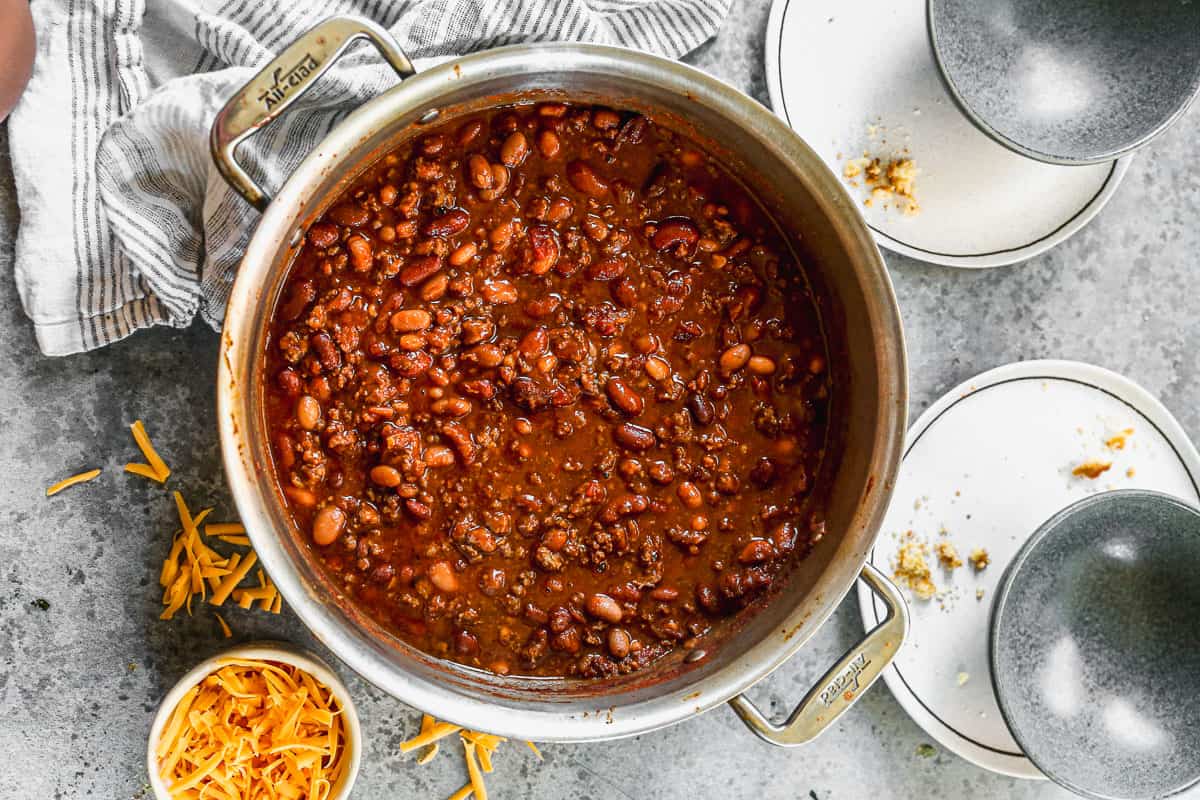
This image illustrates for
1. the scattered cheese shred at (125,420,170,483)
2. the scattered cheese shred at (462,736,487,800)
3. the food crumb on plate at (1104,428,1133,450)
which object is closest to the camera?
the scattered cheese shred at (125,420,170,483)

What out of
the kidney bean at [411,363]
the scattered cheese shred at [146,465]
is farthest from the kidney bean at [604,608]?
the scattered cheese shred at [146,465]

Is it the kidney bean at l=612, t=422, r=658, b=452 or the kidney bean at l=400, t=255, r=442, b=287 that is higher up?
the kidney bean at l=400, t=255, r=442, b=287

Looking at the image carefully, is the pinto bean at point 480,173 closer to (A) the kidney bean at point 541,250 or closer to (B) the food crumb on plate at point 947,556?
(A) the kidney bean at point 541,250

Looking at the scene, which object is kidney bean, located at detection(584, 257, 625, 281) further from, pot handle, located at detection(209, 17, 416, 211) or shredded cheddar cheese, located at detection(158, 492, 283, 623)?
shredded cheddar cheese, located at detection(158, 492, 283, 623)

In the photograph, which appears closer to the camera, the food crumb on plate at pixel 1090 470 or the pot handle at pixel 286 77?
the pot handle at pixel 286 77

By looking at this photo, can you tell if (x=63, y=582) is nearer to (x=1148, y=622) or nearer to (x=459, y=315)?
(x=459, y=315)

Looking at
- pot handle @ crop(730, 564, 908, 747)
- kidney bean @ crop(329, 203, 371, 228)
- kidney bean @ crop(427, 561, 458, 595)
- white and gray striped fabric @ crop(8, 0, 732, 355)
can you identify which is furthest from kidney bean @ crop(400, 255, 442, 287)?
pot handle @ crop(730, 564, 908, 747)
